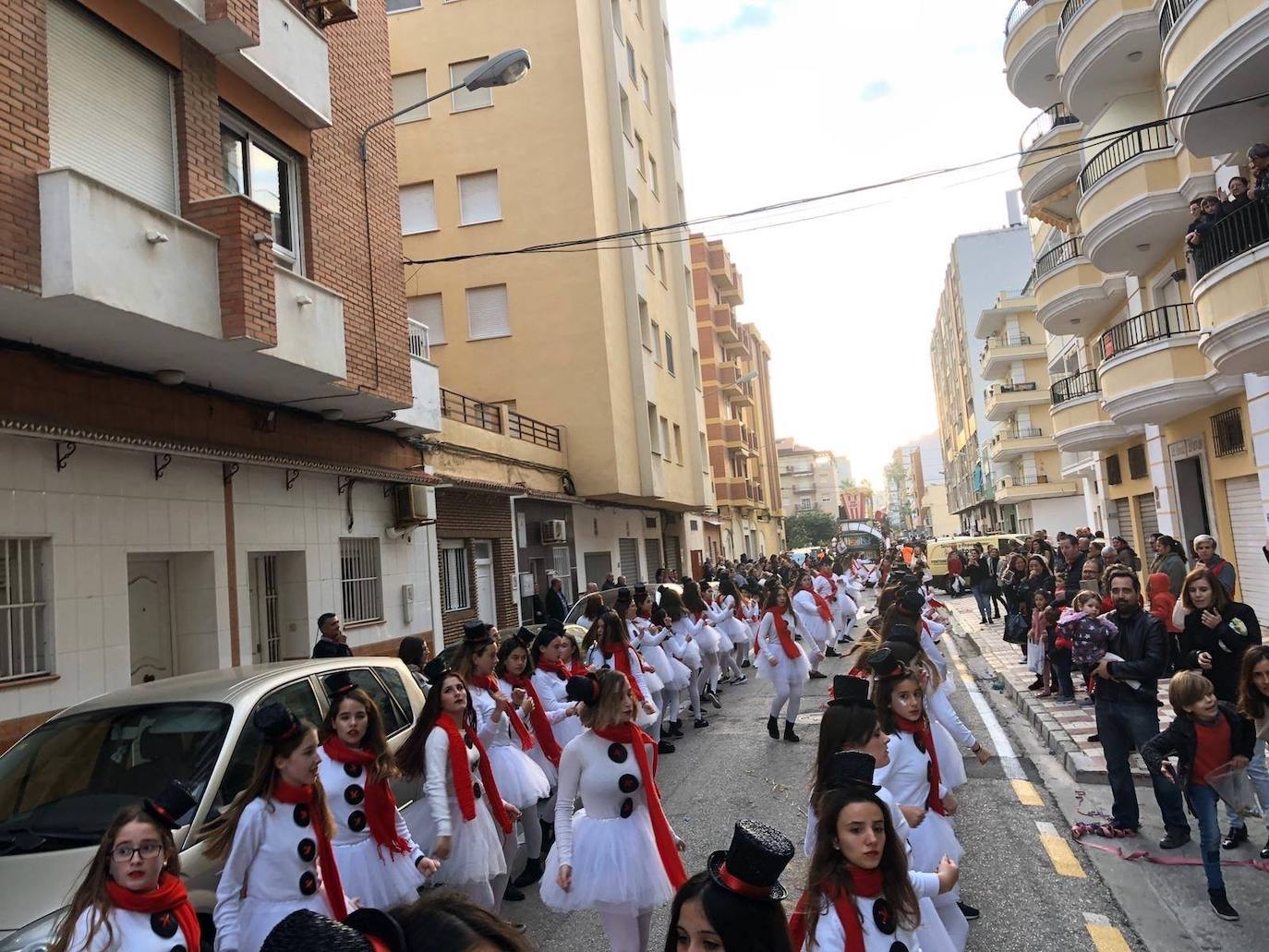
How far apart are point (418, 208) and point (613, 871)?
22.3 metres

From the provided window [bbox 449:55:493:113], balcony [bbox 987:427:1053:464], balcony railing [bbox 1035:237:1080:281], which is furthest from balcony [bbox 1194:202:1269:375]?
balcony [bbox 987:427:1053:464]

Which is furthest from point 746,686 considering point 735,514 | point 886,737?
point 735,514

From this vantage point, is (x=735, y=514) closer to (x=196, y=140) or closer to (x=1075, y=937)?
(x=196, y=140)

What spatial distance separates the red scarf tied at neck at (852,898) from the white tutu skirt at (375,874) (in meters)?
2.23

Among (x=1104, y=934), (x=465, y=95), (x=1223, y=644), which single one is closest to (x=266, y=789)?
(x=1104, y=934)

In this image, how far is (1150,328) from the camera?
18.7 meters

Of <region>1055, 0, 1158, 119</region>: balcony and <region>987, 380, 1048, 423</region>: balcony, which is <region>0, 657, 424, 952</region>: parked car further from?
<region>987, 380, 1048, 423</region>: balcony

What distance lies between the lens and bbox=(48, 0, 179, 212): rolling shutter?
8.38m

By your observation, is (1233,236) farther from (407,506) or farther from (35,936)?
(35,936)

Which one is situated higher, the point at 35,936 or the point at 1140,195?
the point at 1140,195

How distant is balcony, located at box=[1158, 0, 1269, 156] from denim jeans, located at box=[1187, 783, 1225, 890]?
30.2ft

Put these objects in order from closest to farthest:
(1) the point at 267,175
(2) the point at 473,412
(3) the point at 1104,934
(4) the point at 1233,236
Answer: (3) the point at 1104,934 < (1) the point at 267,175 < (4) the point at 1233,236 < (2) the point at 473,412

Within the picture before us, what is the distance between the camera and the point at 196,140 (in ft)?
32.4

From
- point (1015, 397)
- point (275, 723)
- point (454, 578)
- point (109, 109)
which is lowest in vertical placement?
point (275, 723)
